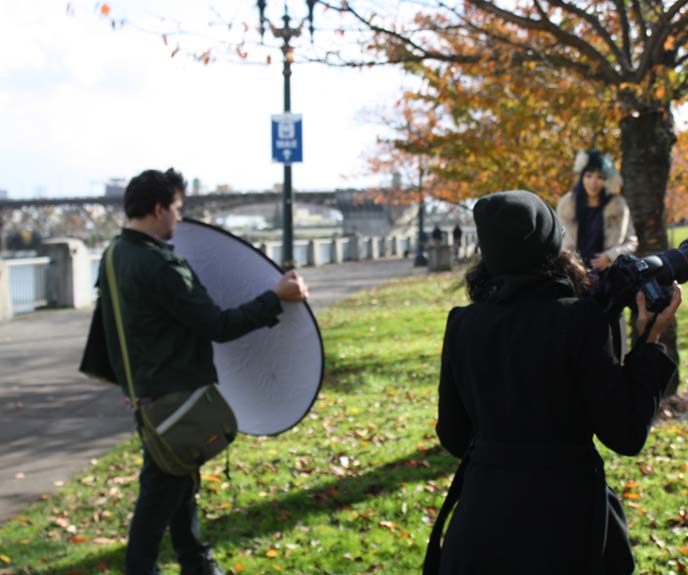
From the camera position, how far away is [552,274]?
2.25 meters

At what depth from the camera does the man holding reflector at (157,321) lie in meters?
3.51

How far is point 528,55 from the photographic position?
709 centimetres

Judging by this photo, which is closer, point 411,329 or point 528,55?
point 528,55

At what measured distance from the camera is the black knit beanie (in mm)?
2178

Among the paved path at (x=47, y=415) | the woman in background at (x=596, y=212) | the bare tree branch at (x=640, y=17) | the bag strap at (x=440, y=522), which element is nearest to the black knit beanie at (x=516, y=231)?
the bag strap at (x=440, y=522)

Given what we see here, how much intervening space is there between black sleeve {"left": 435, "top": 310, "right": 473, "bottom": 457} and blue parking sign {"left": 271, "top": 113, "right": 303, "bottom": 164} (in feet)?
31.5

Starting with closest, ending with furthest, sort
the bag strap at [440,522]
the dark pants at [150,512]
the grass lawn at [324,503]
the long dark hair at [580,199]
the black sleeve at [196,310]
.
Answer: the bag strap at [440,522] → the black sleeve at [196,310] → the dark pants at [150,512] → the grass lawn at [324,503] → the long dark hair at [580,199]

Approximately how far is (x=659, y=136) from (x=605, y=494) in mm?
5408

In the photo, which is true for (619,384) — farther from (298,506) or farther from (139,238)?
(298,506)

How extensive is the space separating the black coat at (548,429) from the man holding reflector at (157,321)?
62.0 inches

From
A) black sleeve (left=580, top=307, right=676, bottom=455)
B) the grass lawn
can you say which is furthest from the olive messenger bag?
black sleeve (left=580, top=307, right=676, bottom=455)

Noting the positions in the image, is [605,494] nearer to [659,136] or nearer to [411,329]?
[659,136]

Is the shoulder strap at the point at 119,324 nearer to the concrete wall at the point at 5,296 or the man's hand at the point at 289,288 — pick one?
the man's hand at the point at 289,288

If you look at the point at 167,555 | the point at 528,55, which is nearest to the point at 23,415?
the point at 167,555
